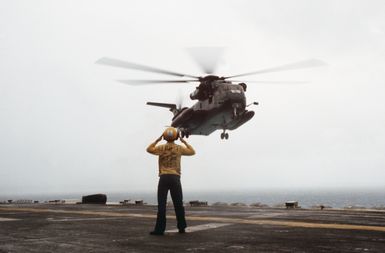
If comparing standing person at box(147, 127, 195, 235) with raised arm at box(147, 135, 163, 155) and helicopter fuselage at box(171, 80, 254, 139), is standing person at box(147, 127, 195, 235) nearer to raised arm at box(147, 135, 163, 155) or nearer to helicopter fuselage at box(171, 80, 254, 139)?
raised arm at box(147, 135, 163, 155)

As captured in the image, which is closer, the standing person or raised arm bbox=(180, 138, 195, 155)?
the standing person

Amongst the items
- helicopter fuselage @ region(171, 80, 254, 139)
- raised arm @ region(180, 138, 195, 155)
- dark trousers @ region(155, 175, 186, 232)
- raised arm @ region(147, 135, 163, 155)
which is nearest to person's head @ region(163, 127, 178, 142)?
raised arm @ region(147, 135, 163, 155)

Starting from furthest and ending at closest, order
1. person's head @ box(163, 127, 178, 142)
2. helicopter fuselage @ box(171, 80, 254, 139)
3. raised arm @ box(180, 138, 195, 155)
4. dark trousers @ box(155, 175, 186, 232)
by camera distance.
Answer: helicopter fuselage @ box(171, 80, 254, 139)
raised arm @ box(180, 138, 195, 155)
person's head @ box(163, 127, 178, 142)
dark trousers @ box(155, 175, 186, 232)

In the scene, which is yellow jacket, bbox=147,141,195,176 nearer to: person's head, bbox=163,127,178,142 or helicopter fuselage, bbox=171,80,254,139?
person's head, bbox=163,127,178,142

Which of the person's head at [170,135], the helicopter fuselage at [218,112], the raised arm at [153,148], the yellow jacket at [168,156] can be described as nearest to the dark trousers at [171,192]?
the yellow jacket at [168,156]

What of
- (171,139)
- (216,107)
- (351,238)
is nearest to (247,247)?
(351,238)

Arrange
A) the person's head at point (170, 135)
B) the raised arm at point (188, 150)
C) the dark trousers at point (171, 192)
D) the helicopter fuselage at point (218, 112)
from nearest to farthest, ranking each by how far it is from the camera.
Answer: the dark trousers at point (171, 192), the person's head at point (170, 135), the raised arm at point (188, 150), the helicopter fuselage at point (218, 112)

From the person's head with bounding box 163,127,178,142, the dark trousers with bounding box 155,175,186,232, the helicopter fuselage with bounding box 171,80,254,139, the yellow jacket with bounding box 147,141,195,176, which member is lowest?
the dark trousers with bounding box 155,175,186,232

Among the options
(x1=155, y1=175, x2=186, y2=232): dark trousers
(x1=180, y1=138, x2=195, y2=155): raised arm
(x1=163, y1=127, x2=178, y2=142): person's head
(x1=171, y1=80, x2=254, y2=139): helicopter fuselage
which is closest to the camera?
(x1=155, y1=175, x2=186, y2=232): dark trousers

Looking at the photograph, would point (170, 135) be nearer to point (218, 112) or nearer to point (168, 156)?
point (168, 156)

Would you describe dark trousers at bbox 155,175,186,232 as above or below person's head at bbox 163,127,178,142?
below

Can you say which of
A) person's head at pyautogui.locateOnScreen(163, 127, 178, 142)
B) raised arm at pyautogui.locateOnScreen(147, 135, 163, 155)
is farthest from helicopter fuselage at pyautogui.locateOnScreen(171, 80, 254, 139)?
raised arm at pyautogui.locateOnScreen(147, 135, 163, 155)

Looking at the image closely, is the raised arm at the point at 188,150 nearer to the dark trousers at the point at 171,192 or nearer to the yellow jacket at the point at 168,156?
the yellow jacket at the point at 168,156

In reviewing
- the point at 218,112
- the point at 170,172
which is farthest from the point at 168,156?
the point at 218,112
